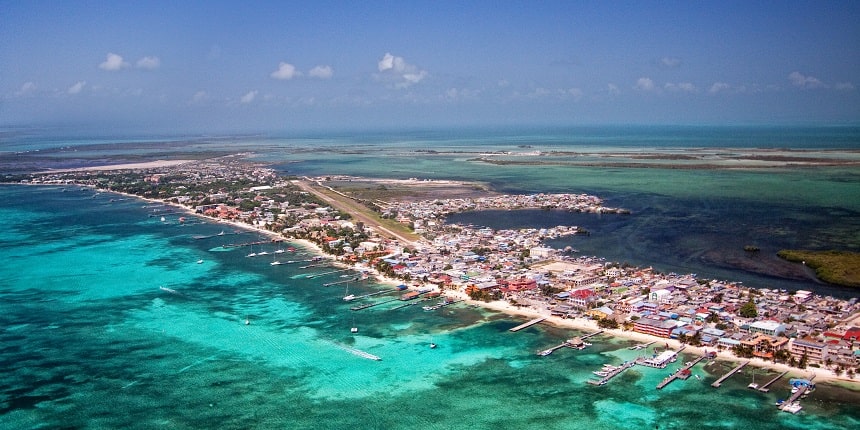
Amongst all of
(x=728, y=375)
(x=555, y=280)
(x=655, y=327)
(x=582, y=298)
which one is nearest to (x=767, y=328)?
(x=655, y=327)

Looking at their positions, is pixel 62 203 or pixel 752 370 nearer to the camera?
pixel 752 370

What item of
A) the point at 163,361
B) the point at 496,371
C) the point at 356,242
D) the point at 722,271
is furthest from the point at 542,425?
the point at 356,242

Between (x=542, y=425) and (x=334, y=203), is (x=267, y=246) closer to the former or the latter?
(x=334, y=203)

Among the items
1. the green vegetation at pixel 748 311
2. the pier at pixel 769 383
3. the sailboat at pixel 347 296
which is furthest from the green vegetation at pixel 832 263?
the sailboat at pixel 347 296

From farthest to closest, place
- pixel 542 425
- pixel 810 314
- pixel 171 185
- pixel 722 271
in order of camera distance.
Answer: pixel 171 185, pixel 722 271, pixel 810 314, pixel 542 425

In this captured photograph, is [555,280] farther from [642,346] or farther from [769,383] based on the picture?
[769,383]

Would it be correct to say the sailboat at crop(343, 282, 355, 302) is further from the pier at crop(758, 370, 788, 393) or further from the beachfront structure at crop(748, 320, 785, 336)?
the pier at crop(758, 370, 788, 393)

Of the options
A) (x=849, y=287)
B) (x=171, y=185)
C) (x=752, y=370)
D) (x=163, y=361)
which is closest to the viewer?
(x=752, y=370)
